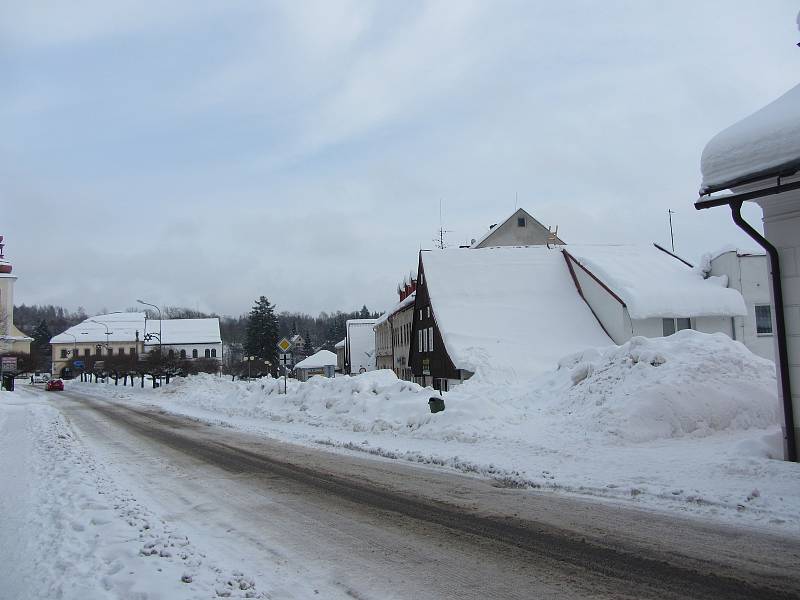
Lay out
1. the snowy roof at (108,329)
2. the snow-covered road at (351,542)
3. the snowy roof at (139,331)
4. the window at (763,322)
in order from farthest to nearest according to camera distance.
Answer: the snowy roof at (139,331)
the snowy roof at (108,329)
the window at (763,322)
the snow-covered road at (351,542)

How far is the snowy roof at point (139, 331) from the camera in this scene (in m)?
129

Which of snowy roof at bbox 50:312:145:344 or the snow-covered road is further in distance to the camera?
Result: snowy roof at bbox 50:312:145:344

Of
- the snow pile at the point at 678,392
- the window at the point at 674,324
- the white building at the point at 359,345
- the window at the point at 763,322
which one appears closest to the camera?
the snow pile at the point at 678,392

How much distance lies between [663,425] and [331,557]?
893 centimetres

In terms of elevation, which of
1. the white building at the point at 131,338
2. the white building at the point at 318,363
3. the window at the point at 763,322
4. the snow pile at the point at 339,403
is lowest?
the snow pile at the point at 339,403

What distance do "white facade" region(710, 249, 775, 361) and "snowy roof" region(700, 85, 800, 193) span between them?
25.8 metres

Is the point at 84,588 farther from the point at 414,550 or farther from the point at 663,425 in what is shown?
the point at 663,425

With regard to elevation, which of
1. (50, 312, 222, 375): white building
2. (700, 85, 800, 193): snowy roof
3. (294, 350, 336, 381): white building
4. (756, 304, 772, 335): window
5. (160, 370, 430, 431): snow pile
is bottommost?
(160, 370, 430, 431): snow pile

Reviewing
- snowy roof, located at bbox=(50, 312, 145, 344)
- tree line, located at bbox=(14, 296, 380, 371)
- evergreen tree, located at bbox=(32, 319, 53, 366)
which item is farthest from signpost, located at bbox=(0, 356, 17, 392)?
evergreen tree, located at bbox=(32, 319, 53, 366)

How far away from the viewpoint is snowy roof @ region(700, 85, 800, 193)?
30.9ft

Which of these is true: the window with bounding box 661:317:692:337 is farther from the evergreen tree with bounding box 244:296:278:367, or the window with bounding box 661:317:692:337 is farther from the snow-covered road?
the evergreen tree with bounding box 244:296:278:367

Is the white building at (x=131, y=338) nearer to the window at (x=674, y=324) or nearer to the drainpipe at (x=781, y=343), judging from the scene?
the window at (x=674, y=324)

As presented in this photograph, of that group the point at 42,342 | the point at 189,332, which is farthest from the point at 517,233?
the point at 42,342

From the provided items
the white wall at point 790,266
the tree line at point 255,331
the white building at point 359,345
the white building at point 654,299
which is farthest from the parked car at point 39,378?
the white wall at point 790,266
